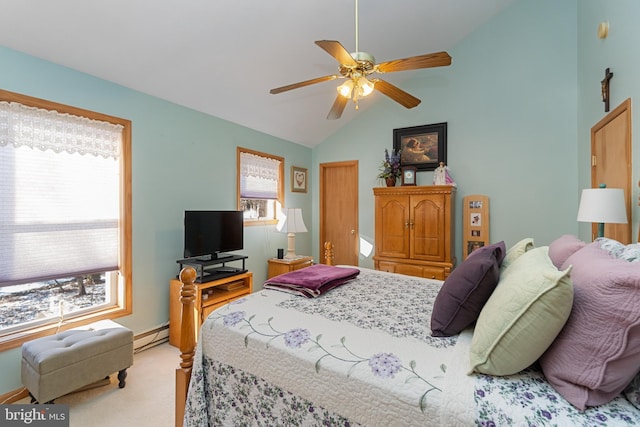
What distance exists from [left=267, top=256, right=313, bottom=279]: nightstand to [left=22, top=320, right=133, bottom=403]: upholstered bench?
199cm

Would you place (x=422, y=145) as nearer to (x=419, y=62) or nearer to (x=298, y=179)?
(x=298, y=179)

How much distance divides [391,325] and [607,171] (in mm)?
2322

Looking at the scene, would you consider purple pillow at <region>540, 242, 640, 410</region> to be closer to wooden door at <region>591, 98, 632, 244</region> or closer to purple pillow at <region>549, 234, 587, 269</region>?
purple pillow at <region>549, 234, 587, 269</region>

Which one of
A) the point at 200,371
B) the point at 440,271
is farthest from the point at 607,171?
the point at 200,371

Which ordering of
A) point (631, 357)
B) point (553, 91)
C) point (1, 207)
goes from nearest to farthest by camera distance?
1. point (631, 357)
2. point (1, 207)
3. point (553, 91)

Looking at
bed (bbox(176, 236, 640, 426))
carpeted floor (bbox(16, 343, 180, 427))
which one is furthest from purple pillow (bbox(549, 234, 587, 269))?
carpeted floor (bbox(16, 343, 180, 427))

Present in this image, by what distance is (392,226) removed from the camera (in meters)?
3.81

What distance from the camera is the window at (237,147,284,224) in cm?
389

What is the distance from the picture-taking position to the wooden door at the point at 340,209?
185 inches

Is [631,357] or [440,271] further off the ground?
[631,357]

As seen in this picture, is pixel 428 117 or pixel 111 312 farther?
pixel 428 117

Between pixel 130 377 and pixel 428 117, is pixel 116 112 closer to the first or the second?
pixel 130 377

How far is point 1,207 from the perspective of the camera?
6.63ft

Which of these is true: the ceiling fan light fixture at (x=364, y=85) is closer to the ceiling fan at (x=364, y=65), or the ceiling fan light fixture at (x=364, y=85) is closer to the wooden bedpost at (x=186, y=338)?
the ceiling fan at (x=364, y=65)
